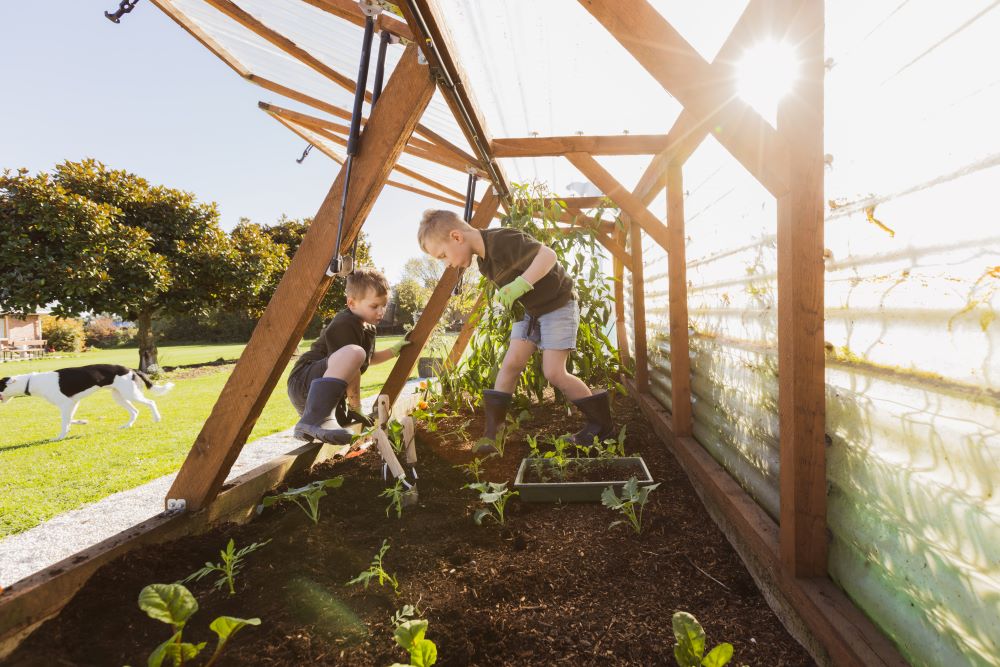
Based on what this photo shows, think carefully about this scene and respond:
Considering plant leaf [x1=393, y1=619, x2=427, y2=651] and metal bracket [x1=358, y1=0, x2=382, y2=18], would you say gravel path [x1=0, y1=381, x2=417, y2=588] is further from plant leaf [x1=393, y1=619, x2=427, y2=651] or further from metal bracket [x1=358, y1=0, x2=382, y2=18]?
metal bracket [x1=358, y1=0, x2=382, y2=18]

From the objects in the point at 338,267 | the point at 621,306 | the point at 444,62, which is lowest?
the point at 621,306

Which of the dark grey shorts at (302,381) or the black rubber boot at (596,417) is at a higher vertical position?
the dark grey shorts at (302,381)

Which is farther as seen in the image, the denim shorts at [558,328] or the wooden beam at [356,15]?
the denim shorts at [558,328]

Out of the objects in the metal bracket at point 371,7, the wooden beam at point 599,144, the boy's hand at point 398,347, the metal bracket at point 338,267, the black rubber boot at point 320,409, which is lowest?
the black rubber boot at point 320,409

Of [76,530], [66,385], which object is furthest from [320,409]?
[66,385]

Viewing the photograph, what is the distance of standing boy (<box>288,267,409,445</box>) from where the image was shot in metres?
1.96

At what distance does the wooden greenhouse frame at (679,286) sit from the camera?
1.03 meters

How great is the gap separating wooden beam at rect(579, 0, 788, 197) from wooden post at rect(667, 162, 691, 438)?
4.45ft

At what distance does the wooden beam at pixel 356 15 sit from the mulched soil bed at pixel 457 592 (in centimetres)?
171

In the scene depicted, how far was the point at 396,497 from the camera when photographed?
1795 mm

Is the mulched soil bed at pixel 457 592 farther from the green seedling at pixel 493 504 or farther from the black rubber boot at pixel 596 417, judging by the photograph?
the black rubber boot at pixel 596 417

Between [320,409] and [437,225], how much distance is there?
1.08 metres

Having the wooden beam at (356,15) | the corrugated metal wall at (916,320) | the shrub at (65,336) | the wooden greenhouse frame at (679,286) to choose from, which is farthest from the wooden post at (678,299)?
the shrub at (65,336)

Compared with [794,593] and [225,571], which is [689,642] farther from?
[225,571]
